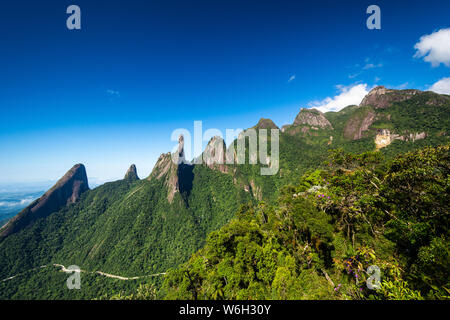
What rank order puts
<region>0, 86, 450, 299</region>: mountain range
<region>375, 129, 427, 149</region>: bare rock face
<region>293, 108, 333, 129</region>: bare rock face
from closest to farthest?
<region>0, 86, 450, 299</region>: mountain range → <region>375, 129, 427, 149</region>: bare rock face → <region>293, 108, 333, 129</region>: bare rock face

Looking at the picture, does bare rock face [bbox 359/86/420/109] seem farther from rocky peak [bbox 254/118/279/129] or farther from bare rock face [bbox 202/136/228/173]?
bare rock face [bbox 202/136/228/173]

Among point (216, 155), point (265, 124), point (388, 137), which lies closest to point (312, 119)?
point (265, 124)

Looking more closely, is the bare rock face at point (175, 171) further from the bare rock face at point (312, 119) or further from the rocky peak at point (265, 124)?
the bare rock face at point (312, 119)

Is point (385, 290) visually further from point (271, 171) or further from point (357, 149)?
point (357, 149)

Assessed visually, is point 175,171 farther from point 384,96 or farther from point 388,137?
point 384,96

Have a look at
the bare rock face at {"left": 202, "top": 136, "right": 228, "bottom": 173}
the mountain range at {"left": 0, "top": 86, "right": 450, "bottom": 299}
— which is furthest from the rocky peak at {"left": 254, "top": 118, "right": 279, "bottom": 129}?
the bare rock face at {"left": 202, "top": 136, "right": 228, "bottom": 173}
